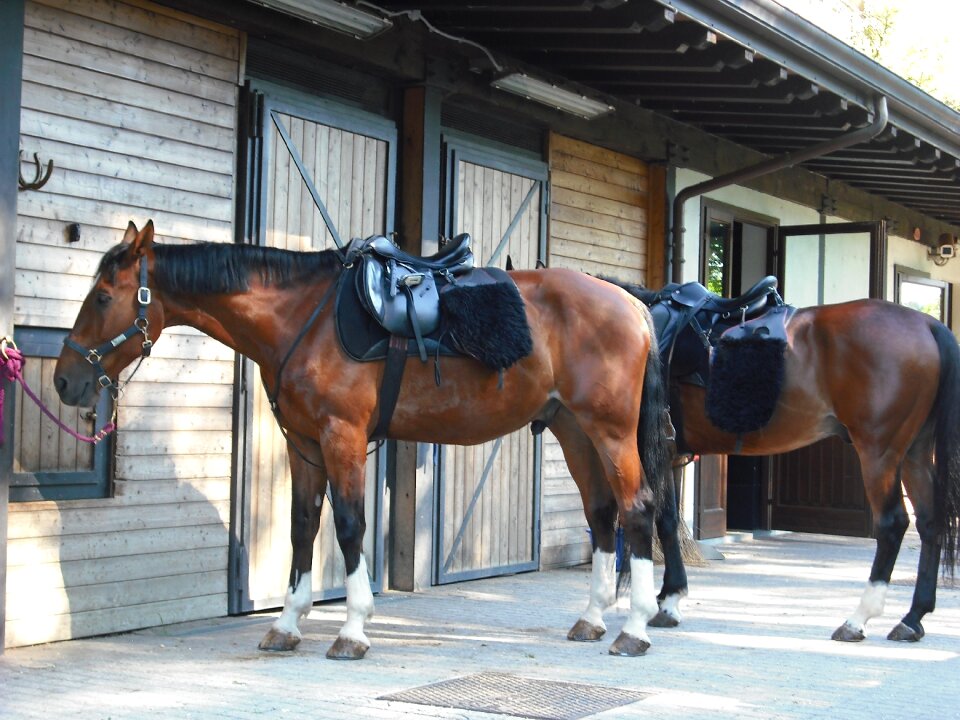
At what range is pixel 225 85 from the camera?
637 centimetres

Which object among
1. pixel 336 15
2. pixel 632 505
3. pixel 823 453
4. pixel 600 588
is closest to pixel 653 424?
pixel 632 505

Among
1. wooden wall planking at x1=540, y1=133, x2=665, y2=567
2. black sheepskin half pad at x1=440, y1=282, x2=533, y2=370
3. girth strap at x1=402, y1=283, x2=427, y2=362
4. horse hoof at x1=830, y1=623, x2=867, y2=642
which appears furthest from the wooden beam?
girth strap at x1=402, y1=283, x2=427, y2=362

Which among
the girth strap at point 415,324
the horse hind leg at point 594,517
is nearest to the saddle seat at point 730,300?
the horse hind leg at point 594,517

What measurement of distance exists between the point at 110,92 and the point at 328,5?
1.25 metres

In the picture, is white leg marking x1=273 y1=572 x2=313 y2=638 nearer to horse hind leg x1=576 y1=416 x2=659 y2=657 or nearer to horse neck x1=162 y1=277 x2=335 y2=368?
horse neck x1=162 y1=277 x2=335 y2=368

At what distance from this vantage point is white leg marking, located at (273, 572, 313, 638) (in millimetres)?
5438

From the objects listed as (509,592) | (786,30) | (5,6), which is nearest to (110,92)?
(5,6)

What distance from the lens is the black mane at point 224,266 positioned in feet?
17.0

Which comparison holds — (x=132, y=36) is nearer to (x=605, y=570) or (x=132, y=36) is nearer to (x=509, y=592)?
(x=605, y=570)

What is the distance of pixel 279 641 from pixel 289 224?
2420 millimetres

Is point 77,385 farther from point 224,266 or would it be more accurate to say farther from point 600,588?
point 600,588

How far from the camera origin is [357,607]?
527cm

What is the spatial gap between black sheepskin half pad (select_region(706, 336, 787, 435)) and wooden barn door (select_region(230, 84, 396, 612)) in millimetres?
2100

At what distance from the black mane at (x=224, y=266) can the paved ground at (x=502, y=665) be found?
5.41 feet
